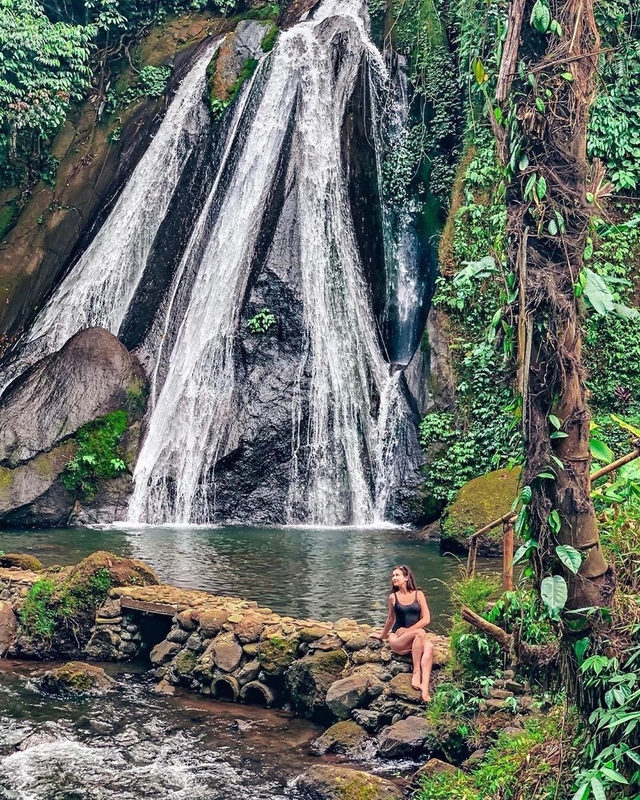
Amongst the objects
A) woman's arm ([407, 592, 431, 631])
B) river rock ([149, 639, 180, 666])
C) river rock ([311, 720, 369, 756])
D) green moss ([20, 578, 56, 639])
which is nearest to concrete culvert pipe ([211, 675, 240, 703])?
river rock ([149, 639, 180, 666])

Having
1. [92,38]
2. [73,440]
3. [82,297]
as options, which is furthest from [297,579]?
[92,38]

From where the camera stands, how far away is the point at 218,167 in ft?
71.2

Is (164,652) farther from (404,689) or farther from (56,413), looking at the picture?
(56,413)

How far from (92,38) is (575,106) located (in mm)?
23597

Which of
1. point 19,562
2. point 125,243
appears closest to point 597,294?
point 19,562

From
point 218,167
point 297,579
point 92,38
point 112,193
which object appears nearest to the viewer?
point 297,579

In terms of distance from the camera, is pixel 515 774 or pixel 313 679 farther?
pixel 313 679

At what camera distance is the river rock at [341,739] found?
721 cm

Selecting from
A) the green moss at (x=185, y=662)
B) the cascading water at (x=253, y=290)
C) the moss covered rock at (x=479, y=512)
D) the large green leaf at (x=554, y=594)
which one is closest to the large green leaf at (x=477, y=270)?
the large green leaf at (x=554, y=594)

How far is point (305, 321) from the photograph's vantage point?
1916cm

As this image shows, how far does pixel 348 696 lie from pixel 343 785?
4.56ft

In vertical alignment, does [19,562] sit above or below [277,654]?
above

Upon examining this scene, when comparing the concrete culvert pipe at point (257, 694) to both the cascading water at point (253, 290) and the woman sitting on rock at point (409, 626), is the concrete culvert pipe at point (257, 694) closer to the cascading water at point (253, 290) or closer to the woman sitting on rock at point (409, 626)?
the woman sitting on rock at point (409, 626)

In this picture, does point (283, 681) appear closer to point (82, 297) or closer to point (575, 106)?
point (575, 106)
